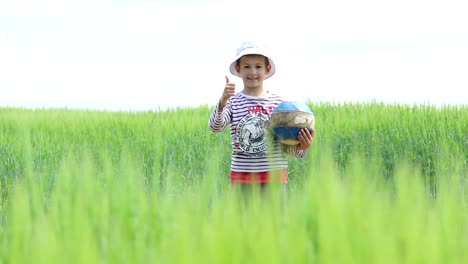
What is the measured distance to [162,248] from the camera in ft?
5.01

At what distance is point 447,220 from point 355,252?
12.8 inches

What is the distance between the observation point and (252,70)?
4.06 metres

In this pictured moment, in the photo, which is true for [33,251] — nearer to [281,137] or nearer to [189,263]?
[189,263]

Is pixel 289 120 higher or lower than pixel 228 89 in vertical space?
lower

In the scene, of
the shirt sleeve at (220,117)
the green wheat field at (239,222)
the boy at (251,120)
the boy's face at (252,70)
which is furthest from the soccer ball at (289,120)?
the green wheat field at (239,222)

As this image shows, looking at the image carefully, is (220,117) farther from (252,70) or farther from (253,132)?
(252,70)

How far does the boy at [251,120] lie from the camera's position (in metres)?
4.05

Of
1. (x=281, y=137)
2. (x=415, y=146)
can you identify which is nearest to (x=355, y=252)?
(x=281, y=137)

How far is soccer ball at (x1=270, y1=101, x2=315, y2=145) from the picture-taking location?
385 centimetres

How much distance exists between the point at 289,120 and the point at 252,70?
1.52ft

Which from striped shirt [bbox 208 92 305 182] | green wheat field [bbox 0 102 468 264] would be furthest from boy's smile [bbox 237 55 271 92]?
green wheat field [bbox 0 102 468 264]

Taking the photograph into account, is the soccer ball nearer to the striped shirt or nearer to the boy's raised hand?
the striped shirt

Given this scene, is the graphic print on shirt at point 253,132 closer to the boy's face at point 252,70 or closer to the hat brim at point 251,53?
the boy's face at point 252,70

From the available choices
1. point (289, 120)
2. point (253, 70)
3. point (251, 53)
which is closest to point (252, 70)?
point (253, 70)
